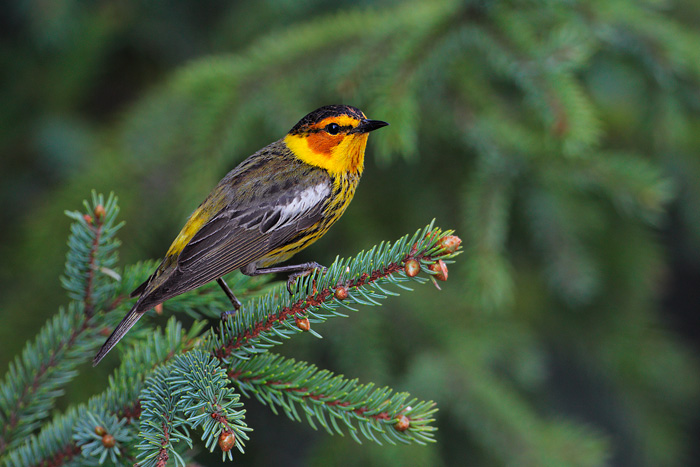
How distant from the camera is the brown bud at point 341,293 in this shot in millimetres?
1783

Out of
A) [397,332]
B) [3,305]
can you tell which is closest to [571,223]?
[397,332]

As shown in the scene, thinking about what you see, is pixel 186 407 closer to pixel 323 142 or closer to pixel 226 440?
pixel 226 440

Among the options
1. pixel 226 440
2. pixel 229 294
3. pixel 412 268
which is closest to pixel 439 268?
pixel 412 268

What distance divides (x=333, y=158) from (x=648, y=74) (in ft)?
6.16

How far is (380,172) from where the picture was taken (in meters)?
3.89

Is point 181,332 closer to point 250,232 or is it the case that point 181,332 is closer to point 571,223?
point 250,232

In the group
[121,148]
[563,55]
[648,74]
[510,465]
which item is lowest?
[510,465]

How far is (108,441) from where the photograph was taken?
5.82ft

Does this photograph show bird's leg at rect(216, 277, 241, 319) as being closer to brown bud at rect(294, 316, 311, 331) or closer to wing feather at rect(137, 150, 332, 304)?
wing feather at rect(137, 150, 332, 304)

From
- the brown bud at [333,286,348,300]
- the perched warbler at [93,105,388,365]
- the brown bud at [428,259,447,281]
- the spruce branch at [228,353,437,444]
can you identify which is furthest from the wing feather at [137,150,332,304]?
the brown bud at [428,259,447,281]

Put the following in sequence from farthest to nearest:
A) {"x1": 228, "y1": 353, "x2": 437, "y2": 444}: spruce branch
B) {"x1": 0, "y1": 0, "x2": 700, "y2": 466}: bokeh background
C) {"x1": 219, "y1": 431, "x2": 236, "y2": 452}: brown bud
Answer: {"x1": 0, "y1": 0, "x2": 700, "y2": 466}: bokeh background < {"x1": 228, "y1": 353, "x2": 437, "y2": 444}: spruce branch < {"x1": 219, "y1": 431, "x2": 236, "y2": 452}: brown bud

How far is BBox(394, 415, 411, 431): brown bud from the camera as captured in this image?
5.61 ft

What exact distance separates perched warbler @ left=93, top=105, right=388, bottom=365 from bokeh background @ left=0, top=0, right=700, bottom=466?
0.21 metres

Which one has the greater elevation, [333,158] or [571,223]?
[333,158]
